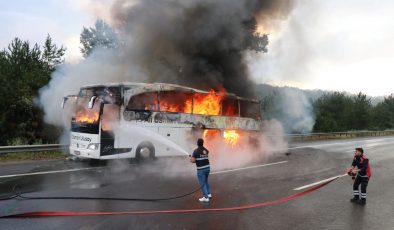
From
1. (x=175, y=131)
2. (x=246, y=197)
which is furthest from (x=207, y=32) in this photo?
(x=246, y=197)

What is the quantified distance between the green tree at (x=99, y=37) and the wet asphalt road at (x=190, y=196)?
9745mm

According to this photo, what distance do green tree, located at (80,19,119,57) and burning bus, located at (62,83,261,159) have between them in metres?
8.10

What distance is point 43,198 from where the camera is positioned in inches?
324

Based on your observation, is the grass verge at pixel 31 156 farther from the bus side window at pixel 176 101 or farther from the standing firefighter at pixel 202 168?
the standing firefighter at pixel 202 168

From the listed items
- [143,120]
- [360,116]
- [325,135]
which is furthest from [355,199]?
[360,116]

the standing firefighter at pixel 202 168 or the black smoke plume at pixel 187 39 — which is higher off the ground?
the black smoke plume at pixel 187 39

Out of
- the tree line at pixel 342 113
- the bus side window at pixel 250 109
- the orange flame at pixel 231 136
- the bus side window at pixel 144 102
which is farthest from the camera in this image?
the tree line at pixel 342 113

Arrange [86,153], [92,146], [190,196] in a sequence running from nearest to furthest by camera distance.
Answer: [190,196] → [92,146] → [86,153]

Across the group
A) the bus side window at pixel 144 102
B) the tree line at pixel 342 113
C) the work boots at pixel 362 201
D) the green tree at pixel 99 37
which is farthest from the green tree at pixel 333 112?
the work boots at pixel 362 201

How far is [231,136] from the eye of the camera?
17.0 metres

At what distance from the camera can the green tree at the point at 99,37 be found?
857 inches

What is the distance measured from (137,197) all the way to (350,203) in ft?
16.7

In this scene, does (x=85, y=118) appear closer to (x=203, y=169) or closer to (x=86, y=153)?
(x=86, y=153)

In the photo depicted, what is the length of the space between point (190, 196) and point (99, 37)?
1778 centimetres
